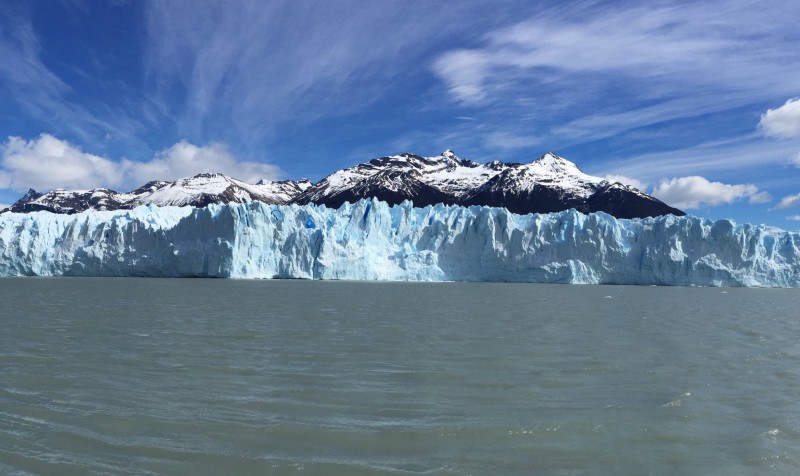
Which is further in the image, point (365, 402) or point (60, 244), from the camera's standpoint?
point (60, 244)

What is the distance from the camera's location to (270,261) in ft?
159

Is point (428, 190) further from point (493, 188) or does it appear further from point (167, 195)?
point (167, 195)

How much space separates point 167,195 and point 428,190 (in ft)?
246

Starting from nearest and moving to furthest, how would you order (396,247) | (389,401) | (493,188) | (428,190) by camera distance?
(389,401), (396,247), (493,188), (428,190)

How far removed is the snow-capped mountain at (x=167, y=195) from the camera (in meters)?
147

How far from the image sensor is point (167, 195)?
502ft

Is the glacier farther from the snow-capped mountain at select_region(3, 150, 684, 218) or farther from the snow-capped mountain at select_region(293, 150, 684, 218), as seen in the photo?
the snow-capped mountain at select_region(293, 150, 684, 218)

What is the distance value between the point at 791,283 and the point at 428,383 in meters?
49.9

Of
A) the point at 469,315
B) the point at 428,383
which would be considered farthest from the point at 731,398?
the point at 469,315

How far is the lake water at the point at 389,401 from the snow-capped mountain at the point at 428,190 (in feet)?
249

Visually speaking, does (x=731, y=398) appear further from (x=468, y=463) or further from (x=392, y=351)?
(x=392, y=351)

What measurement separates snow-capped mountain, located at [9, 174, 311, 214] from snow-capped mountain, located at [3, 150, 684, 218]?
0.25 meters

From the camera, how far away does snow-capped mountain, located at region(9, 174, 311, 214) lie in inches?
5773

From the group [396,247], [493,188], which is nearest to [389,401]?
[396,247]
